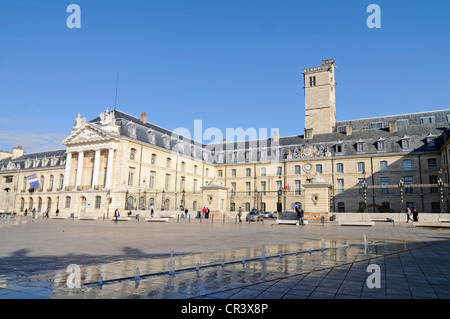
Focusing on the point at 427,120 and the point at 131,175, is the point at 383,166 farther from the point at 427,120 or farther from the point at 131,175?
the point at 131,175

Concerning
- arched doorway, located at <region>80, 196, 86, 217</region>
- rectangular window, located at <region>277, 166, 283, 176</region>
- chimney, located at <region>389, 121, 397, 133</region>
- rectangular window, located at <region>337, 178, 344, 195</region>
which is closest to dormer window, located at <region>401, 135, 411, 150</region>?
chimney, located at <region>389, 121, 397, 133</region>

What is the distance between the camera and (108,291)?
4.93 metres

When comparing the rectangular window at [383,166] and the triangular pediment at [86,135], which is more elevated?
the triangular pediment at [86,135]

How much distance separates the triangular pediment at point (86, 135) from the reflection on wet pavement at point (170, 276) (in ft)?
136

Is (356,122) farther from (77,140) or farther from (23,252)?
(23,252)

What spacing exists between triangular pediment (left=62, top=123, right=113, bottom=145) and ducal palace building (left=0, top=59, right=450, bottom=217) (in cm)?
16

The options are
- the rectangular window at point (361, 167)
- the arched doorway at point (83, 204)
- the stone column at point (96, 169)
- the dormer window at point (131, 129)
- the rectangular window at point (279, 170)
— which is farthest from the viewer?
the rectangular window at point (279, 170)

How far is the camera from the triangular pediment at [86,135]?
153 ft

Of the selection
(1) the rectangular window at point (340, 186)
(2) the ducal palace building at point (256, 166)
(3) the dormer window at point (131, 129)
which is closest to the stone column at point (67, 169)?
(2) the ducal palace building at point (256, 166)

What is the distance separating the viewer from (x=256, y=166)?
55.8 meters

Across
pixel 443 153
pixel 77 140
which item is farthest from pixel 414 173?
pixel 77 140

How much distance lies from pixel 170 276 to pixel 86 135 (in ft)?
157

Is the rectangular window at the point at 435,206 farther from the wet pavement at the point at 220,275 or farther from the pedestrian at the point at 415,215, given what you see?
the wet pavement at the point at 220,275

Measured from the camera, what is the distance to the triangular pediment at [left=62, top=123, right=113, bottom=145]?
46625 millimetres
